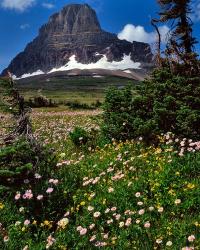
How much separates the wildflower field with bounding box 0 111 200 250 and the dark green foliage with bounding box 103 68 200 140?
273cm

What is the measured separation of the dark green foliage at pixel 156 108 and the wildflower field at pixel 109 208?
108 inches

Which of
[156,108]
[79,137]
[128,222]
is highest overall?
[156,108]

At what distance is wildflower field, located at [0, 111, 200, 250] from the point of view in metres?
8.07

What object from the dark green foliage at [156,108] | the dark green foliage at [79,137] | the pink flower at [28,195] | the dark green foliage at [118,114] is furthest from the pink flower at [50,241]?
the dark green foliage at [79,137]

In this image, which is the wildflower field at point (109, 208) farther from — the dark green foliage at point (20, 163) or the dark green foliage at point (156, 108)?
the dark green foliage at point (156, 108)

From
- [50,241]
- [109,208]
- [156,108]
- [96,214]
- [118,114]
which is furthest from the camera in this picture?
[118,114]

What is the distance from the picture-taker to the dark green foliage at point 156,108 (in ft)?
47.7

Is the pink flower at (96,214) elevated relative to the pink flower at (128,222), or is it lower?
lower

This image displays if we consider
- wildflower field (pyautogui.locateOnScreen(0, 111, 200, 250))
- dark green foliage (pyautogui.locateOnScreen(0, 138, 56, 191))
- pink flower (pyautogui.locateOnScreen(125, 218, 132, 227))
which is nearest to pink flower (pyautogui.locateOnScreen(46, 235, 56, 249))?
wildflower field (pyautogui.locateOnScreen(0, 111, 200, 250))

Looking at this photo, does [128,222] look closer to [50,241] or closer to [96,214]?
[96,214]

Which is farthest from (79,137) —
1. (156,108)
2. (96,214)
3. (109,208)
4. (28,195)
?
(96,214)

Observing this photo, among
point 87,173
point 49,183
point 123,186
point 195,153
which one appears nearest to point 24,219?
point 49,183

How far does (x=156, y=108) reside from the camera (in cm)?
1516

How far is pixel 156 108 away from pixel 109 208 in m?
6.34
